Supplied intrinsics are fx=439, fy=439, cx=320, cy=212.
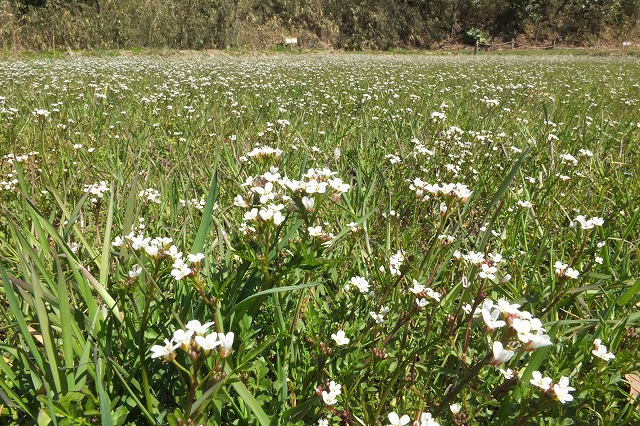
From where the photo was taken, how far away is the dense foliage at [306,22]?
20891mm

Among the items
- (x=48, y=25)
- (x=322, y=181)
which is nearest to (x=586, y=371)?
(x=322, y=181)

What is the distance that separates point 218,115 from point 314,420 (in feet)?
13.7

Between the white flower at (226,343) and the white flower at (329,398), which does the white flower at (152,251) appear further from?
the white flower at (329,398)

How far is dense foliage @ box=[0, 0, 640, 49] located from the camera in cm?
2089

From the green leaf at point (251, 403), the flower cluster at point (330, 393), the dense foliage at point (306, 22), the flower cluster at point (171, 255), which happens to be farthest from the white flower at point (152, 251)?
the dense foliage at point (306, 22)

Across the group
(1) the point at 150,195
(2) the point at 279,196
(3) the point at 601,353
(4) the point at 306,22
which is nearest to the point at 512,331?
(3) the point at 601,353

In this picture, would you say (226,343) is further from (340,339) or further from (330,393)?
(340,339)

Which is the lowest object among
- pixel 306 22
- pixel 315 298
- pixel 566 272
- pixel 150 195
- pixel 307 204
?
pixel 315 298

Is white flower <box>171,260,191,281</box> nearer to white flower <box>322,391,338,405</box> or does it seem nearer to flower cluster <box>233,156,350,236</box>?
flower cluster <box>233,156,350,236</box>

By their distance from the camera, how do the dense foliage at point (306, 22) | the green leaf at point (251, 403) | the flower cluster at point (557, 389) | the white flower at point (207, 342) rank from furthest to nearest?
the dense foliage at point (306, 22) < the green leaf at point (251, 403) < the flower cluster at point (557, 389) < the white flower at point (207, 342)

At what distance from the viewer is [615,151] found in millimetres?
4062

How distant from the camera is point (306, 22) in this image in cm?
3600

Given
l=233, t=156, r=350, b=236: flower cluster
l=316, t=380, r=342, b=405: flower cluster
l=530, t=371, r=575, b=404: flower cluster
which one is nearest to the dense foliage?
l=233, t=156, r=350, b=236: flower cluster

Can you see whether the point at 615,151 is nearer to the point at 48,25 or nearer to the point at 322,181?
the point at 322,181
